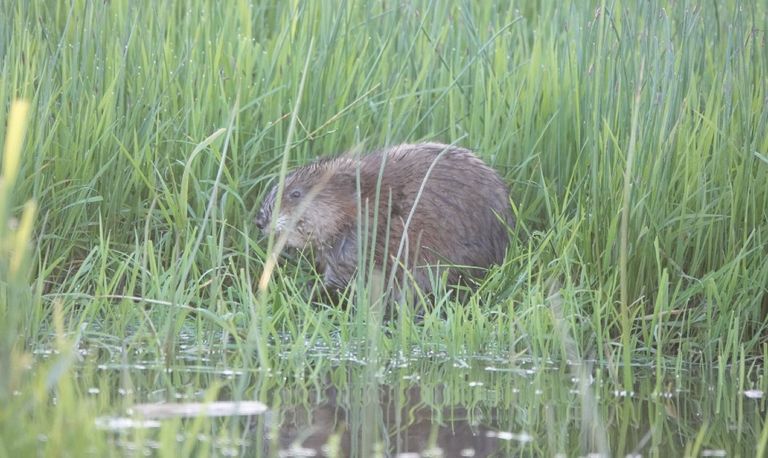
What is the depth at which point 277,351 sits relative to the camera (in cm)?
373

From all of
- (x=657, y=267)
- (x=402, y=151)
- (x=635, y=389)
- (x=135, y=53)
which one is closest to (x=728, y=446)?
(x=635, y=389)

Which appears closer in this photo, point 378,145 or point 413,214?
point 413,214

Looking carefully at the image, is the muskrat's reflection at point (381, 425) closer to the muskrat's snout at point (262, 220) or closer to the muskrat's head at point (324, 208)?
the muskrat's snout at point (262, 220)

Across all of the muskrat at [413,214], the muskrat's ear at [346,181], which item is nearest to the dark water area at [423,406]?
the muskrat at [413,214]

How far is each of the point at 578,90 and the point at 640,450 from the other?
2.14m

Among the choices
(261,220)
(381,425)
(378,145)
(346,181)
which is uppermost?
(378,145)

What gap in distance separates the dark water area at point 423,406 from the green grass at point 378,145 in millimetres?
58

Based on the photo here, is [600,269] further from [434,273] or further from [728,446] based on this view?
[728,446]

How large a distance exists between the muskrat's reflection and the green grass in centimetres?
17

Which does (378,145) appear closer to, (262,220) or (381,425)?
(262,220)

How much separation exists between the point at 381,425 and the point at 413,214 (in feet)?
5.34

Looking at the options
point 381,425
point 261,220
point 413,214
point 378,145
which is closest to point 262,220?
point 261,220

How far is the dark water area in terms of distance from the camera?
9.39ft

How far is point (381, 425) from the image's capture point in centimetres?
310
